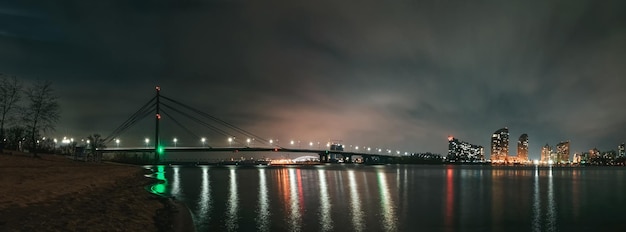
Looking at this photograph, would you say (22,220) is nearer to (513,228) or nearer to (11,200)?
(11,200)

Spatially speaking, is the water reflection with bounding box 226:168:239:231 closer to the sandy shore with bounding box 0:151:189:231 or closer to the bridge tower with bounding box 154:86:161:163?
the sandy shore with bounding box 0:151:189:231

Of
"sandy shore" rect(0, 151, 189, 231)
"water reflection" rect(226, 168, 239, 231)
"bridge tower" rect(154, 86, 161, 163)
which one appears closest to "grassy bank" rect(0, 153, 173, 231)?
"sandy shore" rect(0, 151, 189, 231)

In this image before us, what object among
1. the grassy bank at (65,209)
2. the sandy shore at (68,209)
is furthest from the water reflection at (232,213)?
the grassy bank at (65,209)

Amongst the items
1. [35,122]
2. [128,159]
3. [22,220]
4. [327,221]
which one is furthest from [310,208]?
[128,159]

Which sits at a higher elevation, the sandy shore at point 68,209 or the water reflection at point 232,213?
the sandy shore at point 68,209

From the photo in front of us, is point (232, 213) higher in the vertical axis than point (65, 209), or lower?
lower

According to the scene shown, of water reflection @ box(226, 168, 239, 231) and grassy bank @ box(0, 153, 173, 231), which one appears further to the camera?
water reflection @ box(226, 168, 239, 231)

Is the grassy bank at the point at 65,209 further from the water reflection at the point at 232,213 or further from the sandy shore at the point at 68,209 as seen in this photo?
the water reflection at the point at 232,213

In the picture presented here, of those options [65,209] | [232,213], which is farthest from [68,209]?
[232,213]

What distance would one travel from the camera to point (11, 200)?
67.1ft

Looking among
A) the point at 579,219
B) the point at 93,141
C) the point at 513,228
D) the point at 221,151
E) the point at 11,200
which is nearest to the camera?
the point at 11,200

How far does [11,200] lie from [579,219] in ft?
121

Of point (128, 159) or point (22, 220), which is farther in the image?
point (128, 159)

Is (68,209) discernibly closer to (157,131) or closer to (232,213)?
(232,213)
